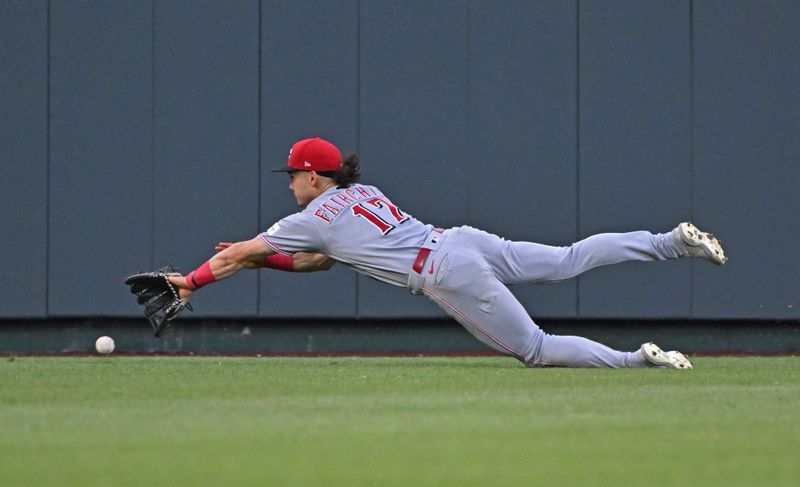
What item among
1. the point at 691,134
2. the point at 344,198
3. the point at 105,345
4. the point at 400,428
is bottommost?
the point at 105,345

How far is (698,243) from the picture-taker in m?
7.91

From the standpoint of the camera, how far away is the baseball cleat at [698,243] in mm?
7895

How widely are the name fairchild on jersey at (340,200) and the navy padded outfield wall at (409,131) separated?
3.92m

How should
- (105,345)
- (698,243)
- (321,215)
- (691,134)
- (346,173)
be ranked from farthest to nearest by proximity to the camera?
(691,134), (105,345), (346,173), (321,215), (698,243)

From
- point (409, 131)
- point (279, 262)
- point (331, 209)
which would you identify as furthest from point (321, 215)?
point (409, 131)

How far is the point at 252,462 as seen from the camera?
165 inches

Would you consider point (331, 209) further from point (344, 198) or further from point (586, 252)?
point (586, 252)

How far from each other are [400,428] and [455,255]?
316 cm

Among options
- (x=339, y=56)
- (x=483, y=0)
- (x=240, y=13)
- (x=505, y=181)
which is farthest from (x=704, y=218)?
(x=240, y=13)

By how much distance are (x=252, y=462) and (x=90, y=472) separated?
49 centimetres

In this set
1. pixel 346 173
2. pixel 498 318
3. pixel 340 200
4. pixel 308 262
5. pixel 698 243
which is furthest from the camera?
pixel 308 262

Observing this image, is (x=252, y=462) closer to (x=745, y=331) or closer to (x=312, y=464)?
(x=312, y=464)

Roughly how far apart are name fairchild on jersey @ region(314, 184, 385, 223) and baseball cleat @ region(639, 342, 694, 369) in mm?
1865

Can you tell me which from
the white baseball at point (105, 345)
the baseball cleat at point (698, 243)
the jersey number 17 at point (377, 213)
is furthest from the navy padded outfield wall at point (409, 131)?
the baseball cleat at point (698, 243)
